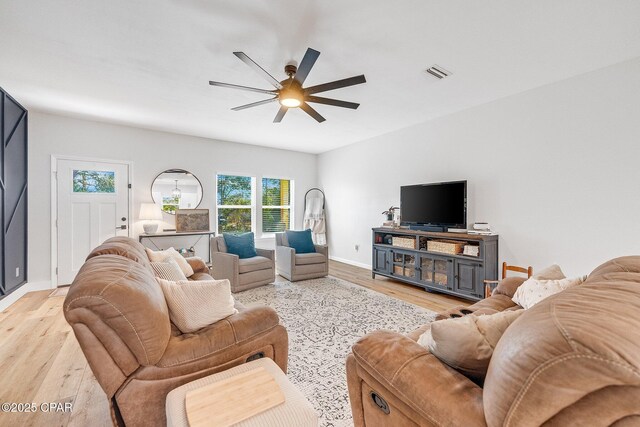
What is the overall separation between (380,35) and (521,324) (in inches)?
89.9

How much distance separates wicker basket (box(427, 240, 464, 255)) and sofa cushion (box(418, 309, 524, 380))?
8.93 ft

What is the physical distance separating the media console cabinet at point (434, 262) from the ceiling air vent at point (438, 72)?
194 cm

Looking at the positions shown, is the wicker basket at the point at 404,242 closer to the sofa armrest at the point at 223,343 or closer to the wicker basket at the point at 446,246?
the wicker basket at the point at 446,246

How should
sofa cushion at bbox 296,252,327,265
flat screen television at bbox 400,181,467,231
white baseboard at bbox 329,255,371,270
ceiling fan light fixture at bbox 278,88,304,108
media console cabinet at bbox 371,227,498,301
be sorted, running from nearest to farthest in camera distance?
ceiling fan light fixture at bbox 278,88,304,108 → media console cabinet at bbox 371,227,498,301 → flat screen television at bbox 400,181,467,231 → sofa cushion at bbox 296,252,327,265 → white baseboard at bbox 329,255,371,270

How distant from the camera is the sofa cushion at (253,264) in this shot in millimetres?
3820

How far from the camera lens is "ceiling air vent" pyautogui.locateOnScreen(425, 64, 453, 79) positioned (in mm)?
2658

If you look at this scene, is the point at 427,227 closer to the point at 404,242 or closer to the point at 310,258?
the point at 404,242

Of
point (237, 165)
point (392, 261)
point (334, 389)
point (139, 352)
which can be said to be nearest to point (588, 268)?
point (392, 261)

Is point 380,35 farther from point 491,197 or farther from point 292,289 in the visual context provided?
point 292,289

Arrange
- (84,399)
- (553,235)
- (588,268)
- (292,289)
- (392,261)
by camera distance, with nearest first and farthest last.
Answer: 1. (84,399)
2. (588,268)
3. (553,235)
4. (292,289)
5. (392,261)

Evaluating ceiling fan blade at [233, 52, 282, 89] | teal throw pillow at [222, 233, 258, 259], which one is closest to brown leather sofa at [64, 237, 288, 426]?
ceiling fan blade at [233, 52, 282, 89]

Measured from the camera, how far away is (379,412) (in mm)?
1086

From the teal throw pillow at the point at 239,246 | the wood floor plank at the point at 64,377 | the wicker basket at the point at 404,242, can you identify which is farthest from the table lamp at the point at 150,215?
the wicker basket at the point at 404,242

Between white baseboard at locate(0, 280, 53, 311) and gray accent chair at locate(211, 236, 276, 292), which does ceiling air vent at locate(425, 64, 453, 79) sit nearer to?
gray accent chair at locate(211, 236, 276, 292)
